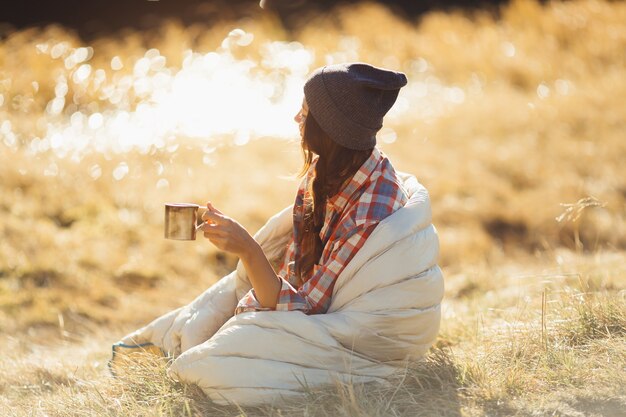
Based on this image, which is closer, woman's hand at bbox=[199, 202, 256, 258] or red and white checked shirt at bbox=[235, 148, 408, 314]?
woman's hand at bbox=[199, 202, 256, 258]

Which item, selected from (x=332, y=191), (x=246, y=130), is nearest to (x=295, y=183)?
(x=246, y=130)

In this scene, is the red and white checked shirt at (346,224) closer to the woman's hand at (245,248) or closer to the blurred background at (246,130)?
the woman's hand at (245,248)

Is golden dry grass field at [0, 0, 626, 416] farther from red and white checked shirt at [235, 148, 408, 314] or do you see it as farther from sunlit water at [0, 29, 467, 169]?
red and white checked shirt at [235, 148, 408, 314]

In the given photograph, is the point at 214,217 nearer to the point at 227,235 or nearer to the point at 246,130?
the point at 227,235

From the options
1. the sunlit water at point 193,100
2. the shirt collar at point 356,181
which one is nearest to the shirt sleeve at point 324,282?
the shirt collar at point 356,181

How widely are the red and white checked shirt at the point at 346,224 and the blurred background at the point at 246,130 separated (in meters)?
1.84

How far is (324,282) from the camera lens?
294 centimetres

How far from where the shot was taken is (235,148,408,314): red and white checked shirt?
2.90 metres

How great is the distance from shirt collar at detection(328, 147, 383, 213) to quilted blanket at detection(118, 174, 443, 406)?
0.52ft

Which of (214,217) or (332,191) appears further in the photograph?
(332,191)

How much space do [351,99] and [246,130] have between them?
15.8ft

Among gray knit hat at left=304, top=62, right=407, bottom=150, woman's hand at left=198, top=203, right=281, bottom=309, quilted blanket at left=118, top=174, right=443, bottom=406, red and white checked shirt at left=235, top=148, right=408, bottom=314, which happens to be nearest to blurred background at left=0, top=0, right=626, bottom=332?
quilted blanket at left=118, top=174, right=443, bottom=406

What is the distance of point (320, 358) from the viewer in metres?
2.83

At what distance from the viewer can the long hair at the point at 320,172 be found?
2.91m
